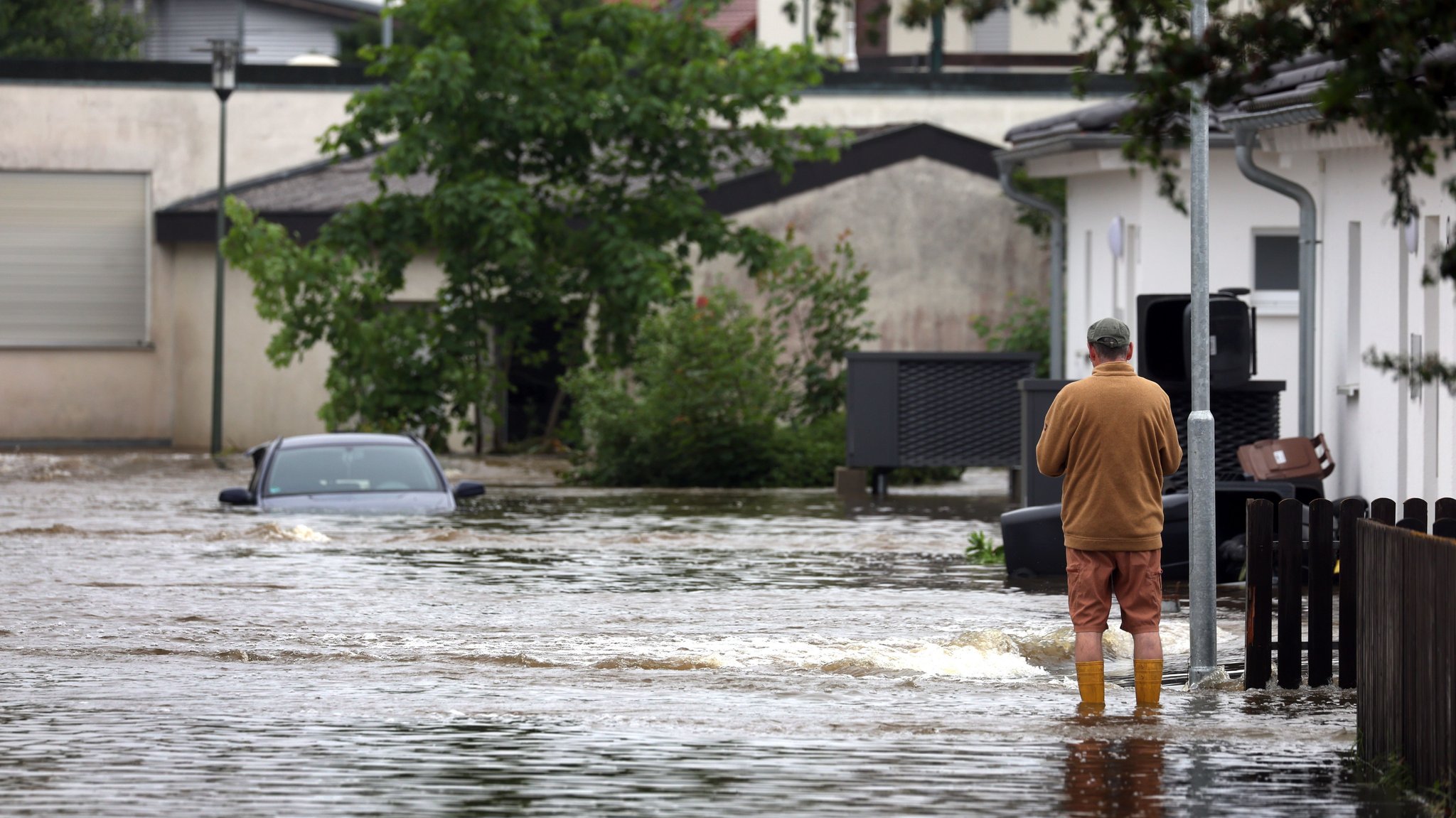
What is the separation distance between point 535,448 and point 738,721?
2576cm

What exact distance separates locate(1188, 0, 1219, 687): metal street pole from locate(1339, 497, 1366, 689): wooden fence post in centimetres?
57

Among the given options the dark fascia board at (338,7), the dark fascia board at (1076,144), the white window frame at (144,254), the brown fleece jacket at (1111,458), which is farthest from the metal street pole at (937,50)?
the brown fleece jacket at (1111,458)

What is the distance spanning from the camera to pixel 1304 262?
18.9 m

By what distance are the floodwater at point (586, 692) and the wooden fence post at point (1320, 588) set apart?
7.5 inches

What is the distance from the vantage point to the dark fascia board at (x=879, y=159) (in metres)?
35.3

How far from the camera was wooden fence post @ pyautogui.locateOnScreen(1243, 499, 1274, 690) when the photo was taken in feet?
34.8

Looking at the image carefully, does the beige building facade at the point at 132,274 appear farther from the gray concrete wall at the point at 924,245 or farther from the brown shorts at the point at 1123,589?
the brown shorts at the point at 1123,589

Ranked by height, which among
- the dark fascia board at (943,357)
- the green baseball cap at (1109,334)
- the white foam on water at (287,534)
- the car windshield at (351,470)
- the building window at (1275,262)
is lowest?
the white foam on water at (287,534)

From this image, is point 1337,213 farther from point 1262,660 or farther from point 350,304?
point 350,304

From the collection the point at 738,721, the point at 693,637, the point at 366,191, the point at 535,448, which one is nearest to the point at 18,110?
the point at 366,191

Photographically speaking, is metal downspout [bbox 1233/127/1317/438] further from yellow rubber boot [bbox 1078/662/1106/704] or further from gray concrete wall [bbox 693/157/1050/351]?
gray concrete wall [bbox 693/157/1050/351]

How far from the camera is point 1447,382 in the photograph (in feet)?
20.5

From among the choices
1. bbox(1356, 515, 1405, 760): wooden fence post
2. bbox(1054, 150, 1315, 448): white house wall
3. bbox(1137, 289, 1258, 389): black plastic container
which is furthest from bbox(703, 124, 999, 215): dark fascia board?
bbox(1356, 515, 1405, 760): wooden fence post

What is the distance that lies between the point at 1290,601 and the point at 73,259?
33.6m
